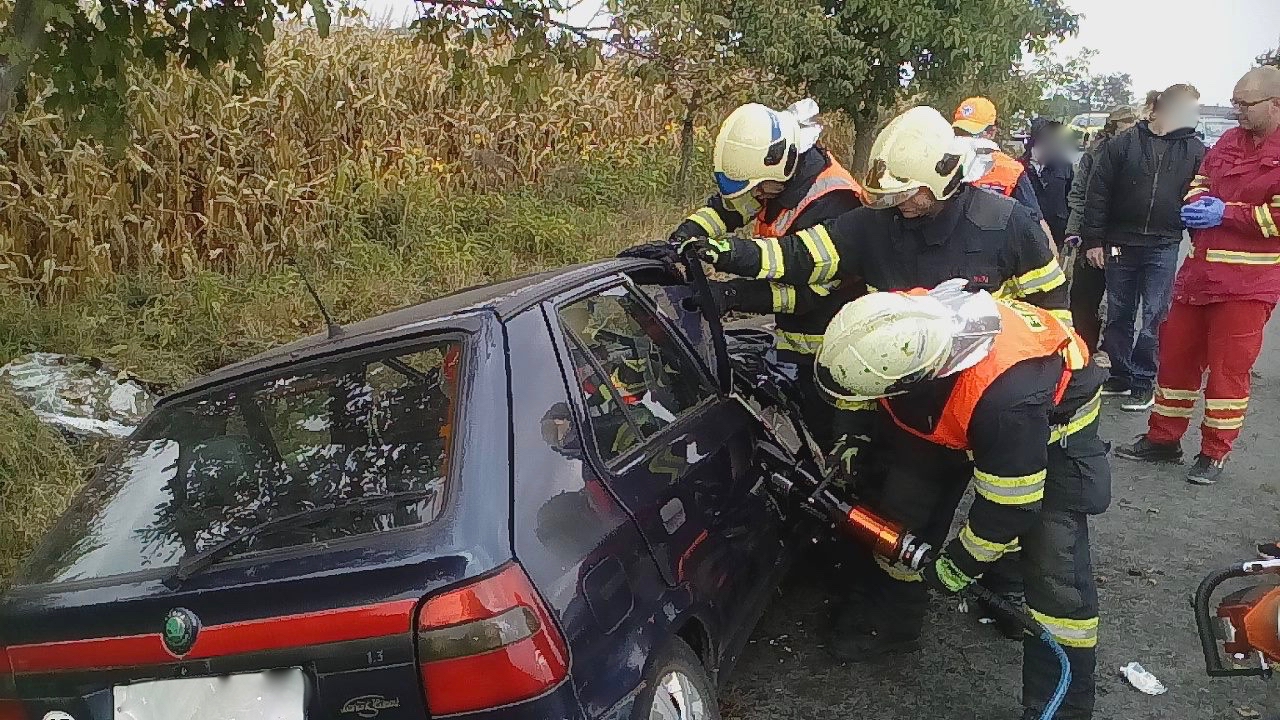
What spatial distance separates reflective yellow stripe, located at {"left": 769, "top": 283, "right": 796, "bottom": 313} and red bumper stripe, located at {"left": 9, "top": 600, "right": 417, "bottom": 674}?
2637 mm

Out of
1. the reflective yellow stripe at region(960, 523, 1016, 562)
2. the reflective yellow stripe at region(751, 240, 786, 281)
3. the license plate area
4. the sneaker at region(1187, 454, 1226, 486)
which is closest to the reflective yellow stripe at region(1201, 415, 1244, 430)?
the sneaker at region(1187, 454, 1226, 486)

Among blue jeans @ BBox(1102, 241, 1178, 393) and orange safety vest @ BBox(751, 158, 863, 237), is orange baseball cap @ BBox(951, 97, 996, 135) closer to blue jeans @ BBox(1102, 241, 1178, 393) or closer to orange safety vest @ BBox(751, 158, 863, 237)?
blue jeans @ BBox(1102, 241, 1178, 393)

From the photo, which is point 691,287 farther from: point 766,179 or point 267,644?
point 267,644

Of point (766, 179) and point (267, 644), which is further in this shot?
point (766, 179)

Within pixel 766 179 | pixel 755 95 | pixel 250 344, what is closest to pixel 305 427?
pixel 766 179

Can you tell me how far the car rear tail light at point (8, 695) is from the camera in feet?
6.36

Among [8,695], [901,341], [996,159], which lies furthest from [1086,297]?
[8,695]

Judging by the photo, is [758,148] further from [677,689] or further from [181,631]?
[181,631]

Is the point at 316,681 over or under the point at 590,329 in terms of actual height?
under

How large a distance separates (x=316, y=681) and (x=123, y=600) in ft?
1.48

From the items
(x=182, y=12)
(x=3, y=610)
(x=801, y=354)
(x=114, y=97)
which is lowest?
(x=801, y=354)

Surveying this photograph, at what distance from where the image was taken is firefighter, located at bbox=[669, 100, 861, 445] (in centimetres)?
391

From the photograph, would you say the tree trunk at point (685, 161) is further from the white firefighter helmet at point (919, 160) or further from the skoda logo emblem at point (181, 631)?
the skoda logo emblem at point (181, 631)

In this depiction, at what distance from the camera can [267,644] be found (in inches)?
67.2
